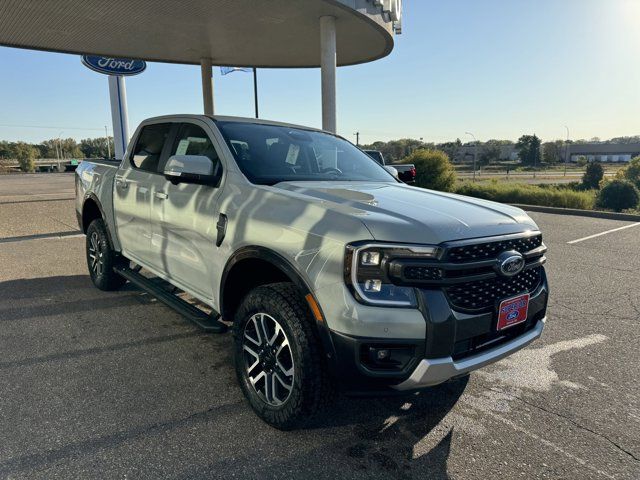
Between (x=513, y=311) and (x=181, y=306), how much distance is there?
2.40 m

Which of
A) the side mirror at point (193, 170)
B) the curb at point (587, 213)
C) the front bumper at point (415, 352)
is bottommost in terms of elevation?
the curb at point (587, 213)

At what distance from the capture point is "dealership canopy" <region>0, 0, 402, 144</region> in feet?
35.8

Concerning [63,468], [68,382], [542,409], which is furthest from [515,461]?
[68,382]

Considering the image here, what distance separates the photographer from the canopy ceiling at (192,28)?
10867 millimetres

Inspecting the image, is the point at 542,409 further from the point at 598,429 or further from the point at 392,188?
the point at 392,188

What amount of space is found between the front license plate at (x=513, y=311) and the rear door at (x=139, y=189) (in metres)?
3.00

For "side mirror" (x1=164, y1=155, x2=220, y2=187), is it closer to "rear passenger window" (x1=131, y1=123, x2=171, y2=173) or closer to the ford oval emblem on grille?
"rear passenger window" (x1=131, y1=123, x2=171, y2=173)

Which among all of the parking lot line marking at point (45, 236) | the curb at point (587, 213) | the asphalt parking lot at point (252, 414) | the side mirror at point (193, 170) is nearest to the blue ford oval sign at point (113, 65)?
the parking lot line marking at point (45, 236)

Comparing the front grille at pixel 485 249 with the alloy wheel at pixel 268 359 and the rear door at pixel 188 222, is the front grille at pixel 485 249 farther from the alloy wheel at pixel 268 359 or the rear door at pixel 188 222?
the rear door at pixel 188 222

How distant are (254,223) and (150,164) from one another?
6.51ft

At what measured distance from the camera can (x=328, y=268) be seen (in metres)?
2.29

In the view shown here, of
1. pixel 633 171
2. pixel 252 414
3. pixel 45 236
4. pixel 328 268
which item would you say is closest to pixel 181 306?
pixel 252 414

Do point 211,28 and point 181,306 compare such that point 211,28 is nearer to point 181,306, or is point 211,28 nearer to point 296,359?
point 181,306

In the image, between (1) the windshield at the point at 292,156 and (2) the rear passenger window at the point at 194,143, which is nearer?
(1) the windshield at the point at 292,156
